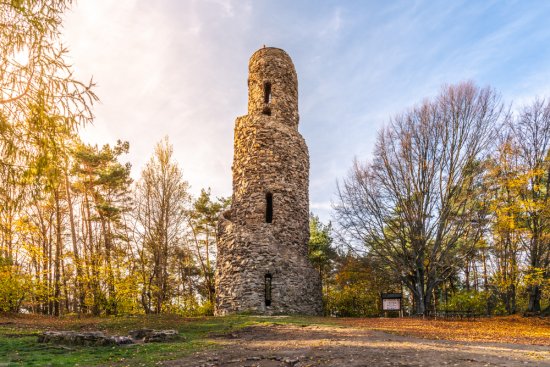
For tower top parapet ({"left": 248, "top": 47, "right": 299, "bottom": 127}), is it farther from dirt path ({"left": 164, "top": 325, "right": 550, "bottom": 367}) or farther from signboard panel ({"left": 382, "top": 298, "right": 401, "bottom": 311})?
dirt path ({"left": 164, "top": 325, "right": 550, "bottom": 367})

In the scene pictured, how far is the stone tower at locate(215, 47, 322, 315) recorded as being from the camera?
17.2 m

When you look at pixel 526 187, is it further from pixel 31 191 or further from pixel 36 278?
pixel 36 278

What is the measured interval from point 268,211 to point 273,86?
280 inches

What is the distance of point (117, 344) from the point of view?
8008 mm

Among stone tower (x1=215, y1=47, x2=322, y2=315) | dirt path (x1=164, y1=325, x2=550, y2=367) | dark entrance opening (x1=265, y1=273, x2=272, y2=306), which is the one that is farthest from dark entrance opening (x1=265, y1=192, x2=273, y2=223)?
dirt path (x1=164, y1=325, x2=550, y2=367)

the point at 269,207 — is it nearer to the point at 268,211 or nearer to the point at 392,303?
the point at 268,211

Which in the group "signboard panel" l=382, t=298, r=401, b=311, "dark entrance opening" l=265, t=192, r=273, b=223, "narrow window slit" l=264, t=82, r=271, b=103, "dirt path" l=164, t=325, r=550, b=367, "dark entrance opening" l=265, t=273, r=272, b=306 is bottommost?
"signboard panel" l=382, t=298, r=401, b=311

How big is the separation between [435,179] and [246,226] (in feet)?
30.2

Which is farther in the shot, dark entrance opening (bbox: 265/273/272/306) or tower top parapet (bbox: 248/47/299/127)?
tower top parapet (bbox: 248/47/299/127)

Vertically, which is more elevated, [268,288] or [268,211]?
[268,211]

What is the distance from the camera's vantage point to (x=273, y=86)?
20.3 meters

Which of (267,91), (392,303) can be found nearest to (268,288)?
(392,303)

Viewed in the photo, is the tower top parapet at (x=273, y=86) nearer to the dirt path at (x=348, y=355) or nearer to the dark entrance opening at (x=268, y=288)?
the dark entrance opening at (x=268, y=288)

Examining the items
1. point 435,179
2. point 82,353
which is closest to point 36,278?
point 82,353
